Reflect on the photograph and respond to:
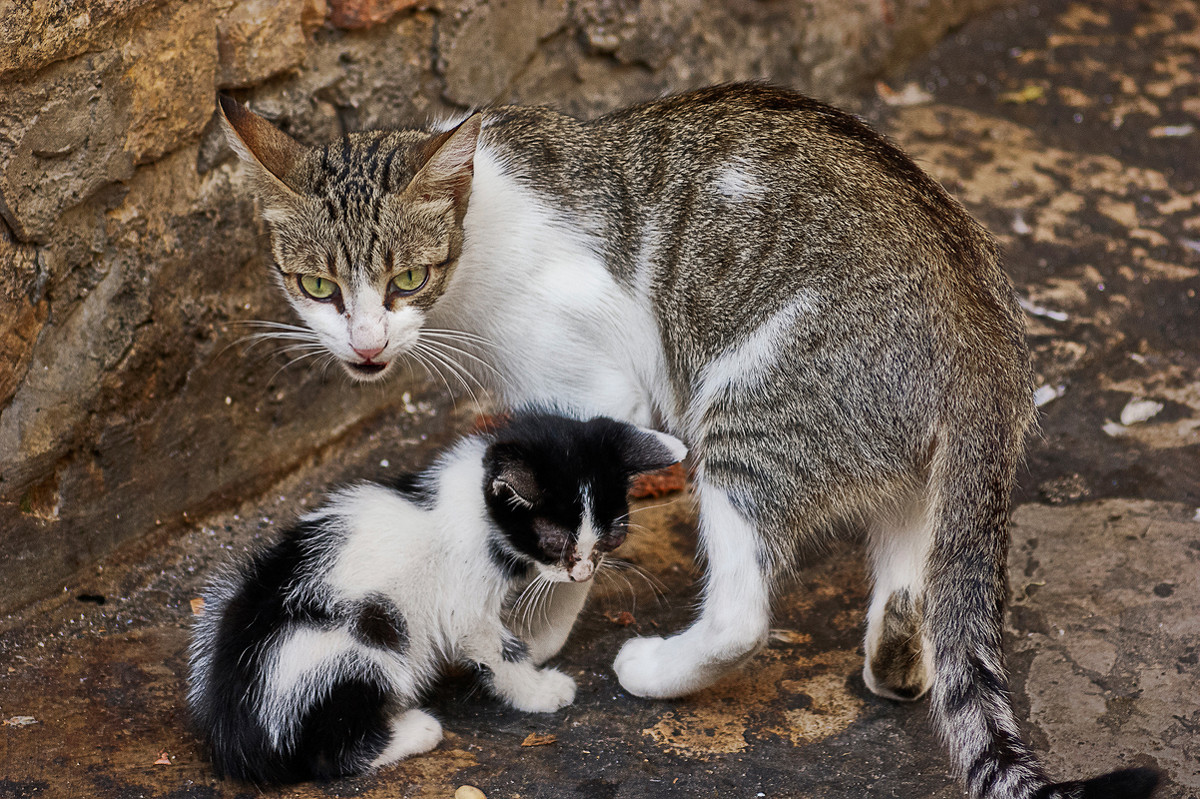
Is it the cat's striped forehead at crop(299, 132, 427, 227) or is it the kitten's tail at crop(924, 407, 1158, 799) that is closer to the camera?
the kitten's tail at crop(924, 407, 1158, 799)

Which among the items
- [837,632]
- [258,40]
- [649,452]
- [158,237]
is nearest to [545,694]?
[649,452]

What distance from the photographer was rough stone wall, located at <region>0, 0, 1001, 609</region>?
10.6 feet

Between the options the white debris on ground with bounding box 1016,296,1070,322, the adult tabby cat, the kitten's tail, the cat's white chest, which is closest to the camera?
the kitten's tail

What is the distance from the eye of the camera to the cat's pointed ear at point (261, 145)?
314 centimetres

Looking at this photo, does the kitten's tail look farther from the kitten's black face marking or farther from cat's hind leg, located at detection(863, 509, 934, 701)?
the kitten's black face marking

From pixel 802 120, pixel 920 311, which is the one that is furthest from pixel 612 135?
pixel 920 311

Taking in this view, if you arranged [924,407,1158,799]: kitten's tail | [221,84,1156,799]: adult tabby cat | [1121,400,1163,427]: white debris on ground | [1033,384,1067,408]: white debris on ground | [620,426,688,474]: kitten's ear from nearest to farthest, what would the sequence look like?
[924,407,1158,799]: kitten's tail
[221,84,1156,799]: adult tabby cat
[620,426,688,474]: kitten's ear
[1121,400,1163,427]: white debris on ground
[1033,384,1067,408]: white debris on ground

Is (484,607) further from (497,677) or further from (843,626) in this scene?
(843,626)

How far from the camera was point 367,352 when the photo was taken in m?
3.13

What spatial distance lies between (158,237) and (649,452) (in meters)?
1.76

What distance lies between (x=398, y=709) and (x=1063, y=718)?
5.88ft

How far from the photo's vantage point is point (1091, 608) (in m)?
3.57

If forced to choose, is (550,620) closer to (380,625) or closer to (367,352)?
(380,625)

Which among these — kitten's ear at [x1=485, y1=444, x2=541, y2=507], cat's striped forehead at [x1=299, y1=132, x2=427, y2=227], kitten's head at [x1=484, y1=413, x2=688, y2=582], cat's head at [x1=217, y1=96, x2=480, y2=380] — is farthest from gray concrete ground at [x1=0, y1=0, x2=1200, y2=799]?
cat's striped forehead at [x1=299, y1=132, x2=427, y2=227]
